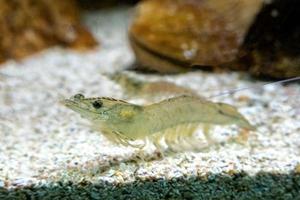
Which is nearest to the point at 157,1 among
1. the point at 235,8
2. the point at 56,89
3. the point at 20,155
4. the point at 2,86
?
the point at 235,8

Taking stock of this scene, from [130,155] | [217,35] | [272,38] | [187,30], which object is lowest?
[130,155]

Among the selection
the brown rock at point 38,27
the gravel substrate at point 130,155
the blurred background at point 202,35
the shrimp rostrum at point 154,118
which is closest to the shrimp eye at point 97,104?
the shrimp rostrum at point 154,118

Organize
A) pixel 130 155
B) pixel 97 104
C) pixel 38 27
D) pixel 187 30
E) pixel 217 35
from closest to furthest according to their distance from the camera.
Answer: pixel 97 104 < pixel 130 155 < pixel 217 35 < pixel 187 30 < pixel 38 27

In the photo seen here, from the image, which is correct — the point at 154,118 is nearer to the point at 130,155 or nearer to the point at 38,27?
the point at 130,155

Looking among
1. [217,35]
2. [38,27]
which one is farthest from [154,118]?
[38,27]

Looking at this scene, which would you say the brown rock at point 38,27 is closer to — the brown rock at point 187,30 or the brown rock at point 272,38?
the brown rock at point 187,30

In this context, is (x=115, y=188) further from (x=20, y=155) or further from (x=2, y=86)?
(x=2, y=86)
